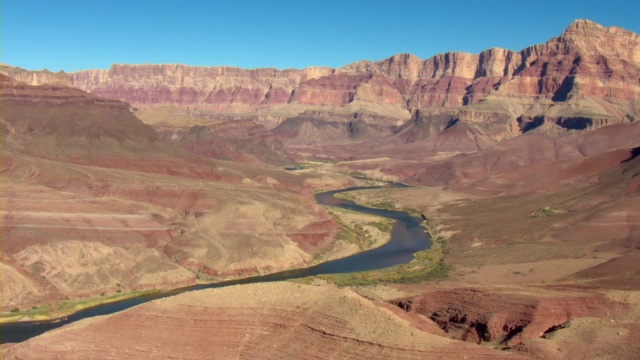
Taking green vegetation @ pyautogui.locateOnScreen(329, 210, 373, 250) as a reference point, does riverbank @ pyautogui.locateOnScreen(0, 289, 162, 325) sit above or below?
below

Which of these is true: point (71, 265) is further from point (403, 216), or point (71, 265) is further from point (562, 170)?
point (562, 170)

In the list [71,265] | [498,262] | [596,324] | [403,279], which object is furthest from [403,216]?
[596,324]

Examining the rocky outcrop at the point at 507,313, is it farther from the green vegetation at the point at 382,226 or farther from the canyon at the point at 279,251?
the green vegetation at the point at 382,226

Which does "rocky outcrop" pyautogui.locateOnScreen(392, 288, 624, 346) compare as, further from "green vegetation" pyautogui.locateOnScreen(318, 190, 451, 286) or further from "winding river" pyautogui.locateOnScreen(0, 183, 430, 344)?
"winding river" pyautogui.locateOnScreen(0, 183, 430, 344)

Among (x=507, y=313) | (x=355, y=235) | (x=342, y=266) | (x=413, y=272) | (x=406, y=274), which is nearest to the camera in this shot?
(x=507, y=313)

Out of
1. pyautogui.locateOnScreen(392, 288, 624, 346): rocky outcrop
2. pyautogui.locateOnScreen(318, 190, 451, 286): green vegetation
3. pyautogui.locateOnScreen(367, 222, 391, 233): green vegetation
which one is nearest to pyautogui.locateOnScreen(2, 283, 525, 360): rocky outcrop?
pyautogui.locateOnScreen(392, 288, 624, 346): rocky outcrop

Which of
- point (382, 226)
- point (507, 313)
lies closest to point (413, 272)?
point (382, 226)

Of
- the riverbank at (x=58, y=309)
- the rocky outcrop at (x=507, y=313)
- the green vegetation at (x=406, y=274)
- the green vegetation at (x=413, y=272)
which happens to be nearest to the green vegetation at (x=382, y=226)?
the green vegetation at (x=413, y=272)

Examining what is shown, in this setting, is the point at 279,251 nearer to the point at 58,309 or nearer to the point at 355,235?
the point at 355,235
